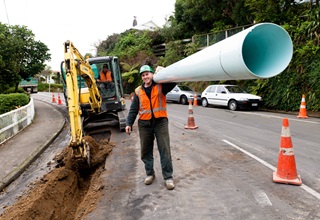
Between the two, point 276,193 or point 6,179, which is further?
point 6,179

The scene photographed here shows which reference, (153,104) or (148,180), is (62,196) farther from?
(153,104)

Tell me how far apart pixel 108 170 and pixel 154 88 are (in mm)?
2208

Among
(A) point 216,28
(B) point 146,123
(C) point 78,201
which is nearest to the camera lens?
(B) point 146,123

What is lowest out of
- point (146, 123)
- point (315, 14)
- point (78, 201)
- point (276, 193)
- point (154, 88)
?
point (78, 201)

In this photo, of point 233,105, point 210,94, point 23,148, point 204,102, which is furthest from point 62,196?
point 204,102

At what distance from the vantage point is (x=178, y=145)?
7.17 metres

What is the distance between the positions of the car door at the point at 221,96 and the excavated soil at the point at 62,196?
1092cm

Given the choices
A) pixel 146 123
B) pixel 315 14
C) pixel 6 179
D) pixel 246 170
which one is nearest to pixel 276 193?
pixel 246 170

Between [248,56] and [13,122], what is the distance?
9.56 metres

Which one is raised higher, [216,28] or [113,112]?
[216,28]

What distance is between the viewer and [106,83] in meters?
10.1

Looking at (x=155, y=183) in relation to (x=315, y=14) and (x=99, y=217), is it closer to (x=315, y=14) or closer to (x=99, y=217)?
(x=99, y=217)

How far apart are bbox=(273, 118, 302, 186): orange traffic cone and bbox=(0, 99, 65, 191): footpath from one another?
5068mm

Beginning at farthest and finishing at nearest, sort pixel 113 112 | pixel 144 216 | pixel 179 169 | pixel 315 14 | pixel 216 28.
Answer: pixel 216 28
pixel 315 14
pixel 113 112
pixel 179 169
pixel 144 216
